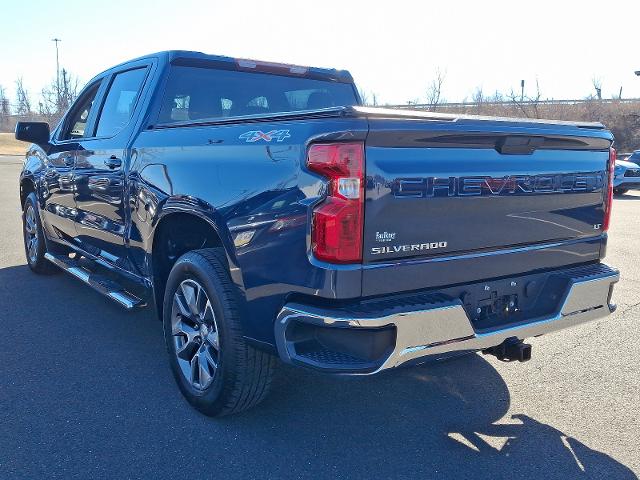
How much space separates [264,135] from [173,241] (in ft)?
4.21

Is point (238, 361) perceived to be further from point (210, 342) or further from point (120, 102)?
point (120, 102)

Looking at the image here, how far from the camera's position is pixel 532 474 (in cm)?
286

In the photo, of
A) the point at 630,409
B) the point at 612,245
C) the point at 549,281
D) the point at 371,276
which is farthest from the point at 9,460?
the point at 612,245

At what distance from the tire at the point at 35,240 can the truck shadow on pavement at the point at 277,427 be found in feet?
7.13

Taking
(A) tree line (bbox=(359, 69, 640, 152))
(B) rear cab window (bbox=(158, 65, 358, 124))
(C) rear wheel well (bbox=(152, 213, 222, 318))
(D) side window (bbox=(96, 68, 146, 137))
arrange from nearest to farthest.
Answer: (C) rear wheel well (bbox=(152, 213, 222, 318)) → (B) rear cab window (bbox=(158, 65, 358, 124)) → (D) side window (bbox=(96, 68, 146, 137)) → (A) tree line (bbox=(359, 69, 640, 152))

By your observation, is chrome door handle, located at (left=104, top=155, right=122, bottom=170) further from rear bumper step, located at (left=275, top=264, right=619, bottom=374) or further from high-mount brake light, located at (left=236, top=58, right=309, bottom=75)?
rear bumper step, located at (left=275, top=264, right=619, bottom=374)

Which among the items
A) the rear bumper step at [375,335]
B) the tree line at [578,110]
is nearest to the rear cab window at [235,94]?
the rear bumper step at [375,335]

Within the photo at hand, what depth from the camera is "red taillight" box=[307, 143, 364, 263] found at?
2.54 m

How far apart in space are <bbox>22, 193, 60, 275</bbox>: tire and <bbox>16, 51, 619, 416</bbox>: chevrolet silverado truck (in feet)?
8.36

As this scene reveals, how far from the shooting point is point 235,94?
464cm

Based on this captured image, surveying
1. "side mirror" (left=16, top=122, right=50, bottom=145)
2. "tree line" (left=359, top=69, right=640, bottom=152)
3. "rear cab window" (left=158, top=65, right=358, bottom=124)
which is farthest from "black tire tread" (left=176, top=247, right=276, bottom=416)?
"tree line" (left=359, top=69, right=640, bottom=152)

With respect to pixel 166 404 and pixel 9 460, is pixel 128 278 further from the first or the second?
pixel 9 460

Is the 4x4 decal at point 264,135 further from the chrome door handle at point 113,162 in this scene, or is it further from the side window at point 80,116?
the side window at point 80,116

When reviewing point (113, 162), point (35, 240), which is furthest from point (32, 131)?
point (113, 162)
